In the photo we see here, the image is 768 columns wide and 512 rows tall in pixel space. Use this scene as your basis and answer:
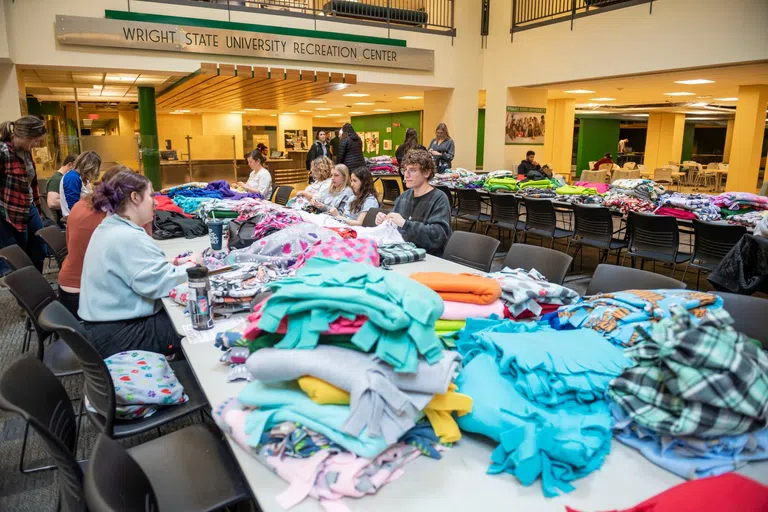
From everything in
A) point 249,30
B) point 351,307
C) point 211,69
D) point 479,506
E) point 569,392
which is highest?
point 249,30

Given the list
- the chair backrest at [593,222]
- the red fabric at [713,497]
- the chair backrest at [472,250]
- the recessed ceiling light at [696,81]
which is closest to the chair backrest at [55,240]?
the chair backrest at [472,250]

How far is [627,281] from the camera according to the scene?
98.1 inches

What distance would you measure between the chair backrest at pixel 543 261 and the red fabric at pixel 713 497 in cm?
182

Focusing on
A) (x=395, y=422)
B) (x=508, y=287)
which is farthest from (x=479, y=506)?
(x=508, y=287)

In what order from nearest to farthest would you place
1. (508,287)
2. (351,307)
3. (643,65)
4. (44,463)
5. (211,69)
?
(351,307), (508,287), (44,463), (211,69), (643,65)

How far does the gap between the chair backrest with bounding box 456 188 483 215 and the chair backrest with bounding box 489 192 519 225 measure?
379mm

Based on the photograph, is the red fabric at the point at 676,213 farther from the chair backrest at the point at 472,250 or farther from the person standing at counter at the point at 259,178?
the person standing at counter at the point at 259,178

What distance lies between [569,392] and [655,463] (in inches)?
9.7

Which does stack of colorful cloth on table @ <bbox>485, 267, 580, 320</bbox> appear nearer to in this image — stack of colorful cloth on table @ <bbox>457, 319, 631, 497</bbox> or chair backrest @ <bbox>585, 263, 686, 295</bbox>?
stack of colorful cloth on table @ <bbox>457, 319, 631, 497</bbox>

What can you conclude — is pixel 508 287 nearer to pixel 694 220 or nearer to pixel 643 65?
pixel 694 220

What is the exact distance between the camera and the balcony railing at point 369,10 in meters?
9.02

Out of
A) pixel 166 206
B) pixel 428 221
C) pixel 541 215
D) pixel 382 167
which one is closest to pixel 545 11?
pixel 382 167

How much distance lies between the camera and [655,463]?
1241 mm

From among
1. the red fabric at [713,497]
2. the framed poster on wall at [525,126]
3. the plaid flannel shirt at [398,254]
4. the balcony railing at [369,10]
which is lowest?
the red fabric at [713,497]
